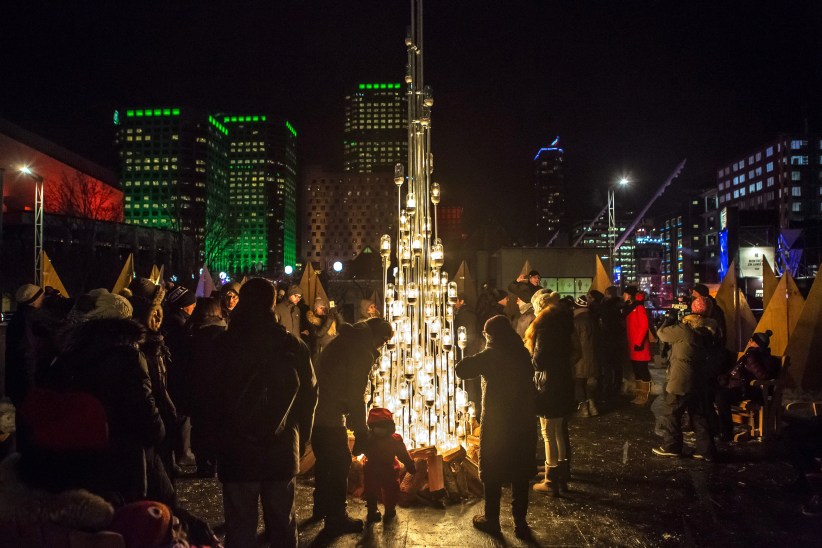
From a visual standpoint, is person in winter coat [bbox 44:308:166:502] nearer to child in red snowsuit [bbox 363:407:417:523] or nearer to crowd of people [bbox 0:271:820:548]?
crowd of people [bbox 0:271:820:548]

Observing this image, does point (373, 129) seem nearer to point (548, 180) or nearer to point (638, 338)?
point (548, 180)

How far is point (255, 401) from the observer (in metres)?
3.03

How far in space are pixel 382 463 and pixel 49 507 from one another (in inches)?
102

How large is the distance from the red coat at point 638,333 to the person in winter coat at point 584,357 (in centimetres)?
147

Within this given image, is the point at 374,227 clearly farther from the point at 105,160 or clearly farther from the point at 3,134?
the point at 3,134

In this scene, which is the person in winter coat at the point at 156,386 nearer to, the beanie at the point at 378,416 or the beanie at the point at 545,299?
the beanie at the point at 378,416

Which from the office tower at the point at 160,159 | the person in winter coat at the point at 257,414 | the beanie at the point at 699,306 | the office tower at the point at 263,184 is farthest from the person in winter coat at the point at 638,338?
the office tower at the point at 263,184

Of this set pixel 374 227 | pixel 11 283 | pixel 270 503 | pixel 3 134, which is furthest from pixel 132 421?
pixel 374 227

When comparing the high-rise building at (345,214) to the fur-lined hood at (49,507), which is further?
the high-rise building at (345,214)

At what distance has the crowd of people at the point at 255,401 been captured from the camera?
9.07ft

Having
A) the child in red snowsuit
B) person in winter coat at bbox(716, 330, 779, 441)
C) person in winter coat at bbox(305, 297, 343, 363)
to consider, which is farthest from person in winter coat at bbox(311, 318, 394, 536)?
person in winter coat at bbox(716, 330, 779, 441)

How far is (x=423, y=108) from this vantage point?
6109 millimetres

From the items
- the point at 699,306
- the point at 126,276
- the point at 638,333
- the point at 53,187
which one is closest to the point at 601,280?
the point at 638,333

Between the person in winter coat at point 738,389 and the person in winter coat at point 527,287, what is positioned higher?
the person in winter coat at point 527,287
